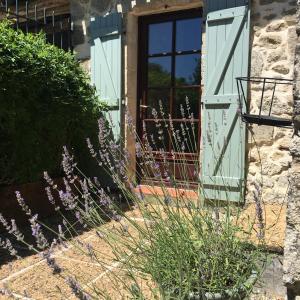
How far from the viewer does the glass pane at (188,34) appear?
192 inches

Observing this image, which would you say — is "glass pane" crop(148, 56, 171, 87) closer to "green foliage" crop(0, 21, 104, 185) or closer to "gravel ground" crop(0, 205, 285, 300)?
"green foliage" crop(0, 21, 104, 185)

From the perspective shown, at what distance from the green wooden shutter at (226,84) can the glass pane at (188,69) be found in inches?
23.9

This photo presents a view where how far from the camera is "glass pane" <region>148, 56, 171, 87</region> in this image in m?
5.11

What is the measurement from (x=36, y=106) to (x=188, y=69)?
2026mm

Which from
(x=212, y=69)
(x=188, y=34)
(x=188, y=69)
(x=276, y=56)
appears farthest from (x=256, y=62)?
(x=188, y=34)

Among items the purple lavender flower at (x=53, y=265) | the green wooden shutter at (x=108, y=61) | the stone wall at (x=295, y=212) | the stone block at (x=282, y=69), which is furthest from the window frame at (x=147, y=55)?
the stone wall at (x=295, y=212)

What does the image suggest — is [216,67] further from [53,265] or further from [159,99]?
[53,265]

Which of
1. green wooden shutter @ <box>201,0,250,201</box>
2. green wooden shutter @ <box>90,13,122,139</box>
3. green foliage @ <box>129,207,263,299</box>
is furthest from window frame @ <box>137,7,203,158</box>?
green foliage @ <box>129,207,263,299</box>

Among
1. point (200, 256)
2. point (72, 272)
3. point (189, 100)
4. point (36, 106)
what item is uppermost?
point (189, 100)

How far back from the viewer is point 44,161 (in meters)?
4.27

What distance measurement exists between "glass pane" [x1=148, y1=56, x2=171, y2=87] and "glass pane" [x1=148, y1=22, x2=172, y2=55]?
12 cm

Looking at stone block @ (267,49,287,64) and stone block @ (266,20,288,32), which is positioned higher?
stone block @ (266,20,288,32)

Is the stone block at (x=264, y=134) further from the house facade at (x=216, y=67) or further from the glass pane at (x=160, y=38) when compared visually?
the glass pane at (x=160, y=38)

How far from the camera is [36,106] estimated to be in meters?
4.04
